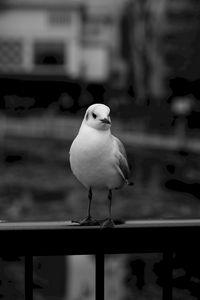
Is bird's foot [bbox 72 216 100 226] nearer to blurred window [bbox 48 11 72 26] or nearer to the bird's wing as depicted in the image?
the bird's wing

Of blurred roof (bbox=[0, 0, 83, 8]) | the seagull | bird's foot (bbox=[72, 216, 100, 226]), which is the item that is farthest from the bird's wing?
blurred roof (bbox=[0, 0, 83, 8])

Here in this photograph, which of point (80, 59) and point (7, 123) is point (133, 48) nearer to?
point (80, 59)

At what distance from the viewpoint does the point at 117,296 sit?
6379mm

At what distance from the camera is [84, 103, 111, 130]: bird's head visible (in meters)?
1.08

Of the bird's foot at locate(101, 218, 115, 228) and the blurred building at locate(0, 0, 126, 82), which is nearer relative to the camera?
the bird's foot at locate(101, 218, 115, 228)

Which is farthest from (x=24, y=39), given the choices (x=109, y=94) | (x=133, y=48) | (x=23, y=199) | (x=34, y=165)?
(x=23, y=199)

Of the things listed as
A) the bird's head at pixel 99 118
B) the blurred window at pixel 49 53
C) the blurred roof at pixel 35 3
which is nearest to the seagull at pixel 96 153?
the bird's head at pixel 99 118

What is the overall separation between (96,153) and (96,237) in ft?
0.54

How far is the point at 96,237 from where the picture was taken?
1.00 m

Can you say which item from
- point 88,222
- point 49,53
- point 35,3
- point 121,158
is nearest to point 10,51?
point 49,53

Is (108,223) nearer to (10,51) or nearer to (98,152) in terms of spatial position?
(98,152)

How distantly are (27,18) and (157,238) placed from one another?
28.0m

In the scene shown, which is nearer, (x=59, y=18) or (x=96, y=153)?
(x=96, y=153)

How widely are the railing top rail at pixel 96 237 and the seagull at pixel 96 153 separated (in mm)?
42
